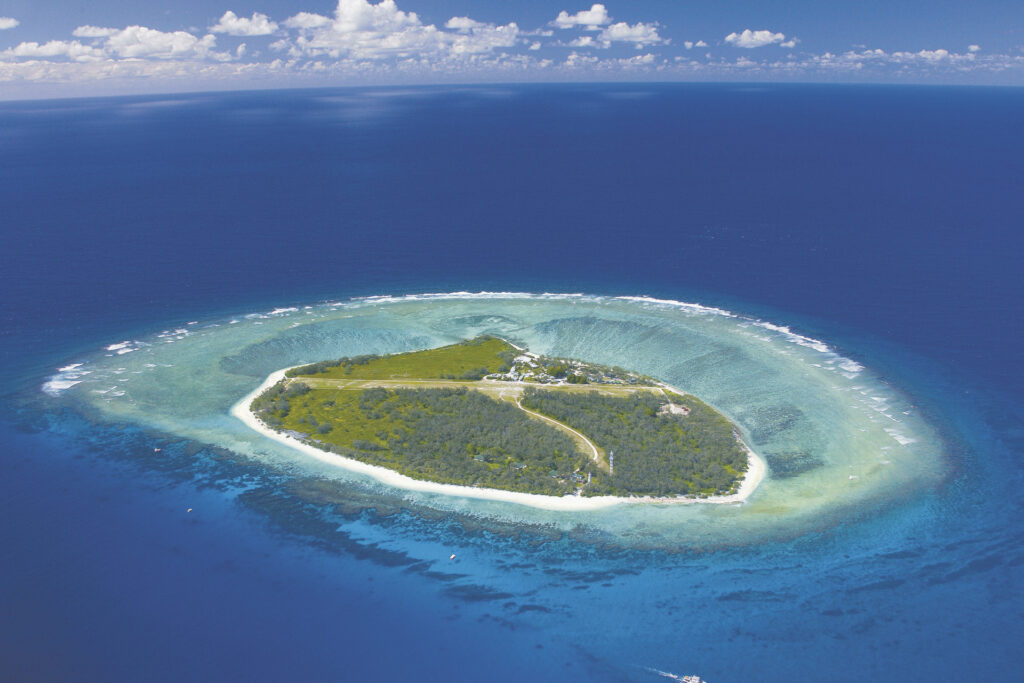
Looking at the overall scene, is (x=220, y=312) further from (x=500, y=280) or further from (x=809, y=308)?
(x=809, y=308)

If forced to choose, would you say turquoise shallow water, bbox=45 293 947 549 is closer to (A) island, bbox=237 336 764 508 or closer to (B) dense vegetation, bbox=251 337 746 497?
(A) island, bbox=237 336 764 508

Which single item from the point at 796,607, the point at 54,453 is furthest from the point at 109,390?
the point at 796,607

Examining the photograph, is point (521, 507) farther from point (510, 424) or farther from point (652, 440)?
point (652, 440)

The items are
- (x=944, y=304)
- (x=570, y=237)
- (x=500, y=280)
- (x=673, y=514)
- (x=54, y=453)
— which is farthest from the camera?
(x=570, y=237)

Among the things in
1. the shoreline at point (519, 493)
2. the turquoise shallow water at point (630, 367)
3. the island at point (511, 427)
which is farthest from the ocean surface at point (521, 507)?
→ the island at point (511, 427)

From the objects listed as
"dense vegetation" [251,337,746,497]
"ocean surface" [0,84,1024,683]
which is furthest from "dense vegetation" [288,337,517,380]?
"ocean surface" [0,84,1024,683]

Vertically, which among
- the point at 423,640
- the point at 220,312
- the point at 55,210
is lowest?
the point at 423,640

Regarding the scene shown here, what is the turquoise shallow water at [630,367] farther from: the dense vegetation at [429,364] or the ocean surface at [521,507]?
the dense vegetation at [429,364]
